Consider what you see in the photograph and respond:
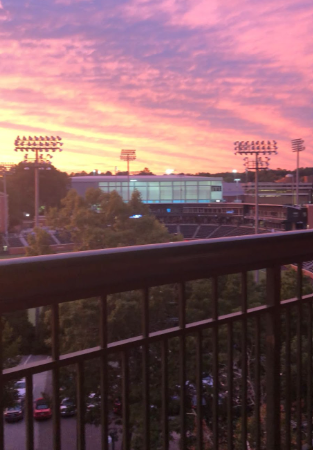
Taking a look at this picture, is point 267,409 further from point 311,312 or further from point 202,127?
point 202,127

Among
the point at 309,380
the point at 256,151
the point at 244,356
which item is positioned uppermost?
the point at 256,151

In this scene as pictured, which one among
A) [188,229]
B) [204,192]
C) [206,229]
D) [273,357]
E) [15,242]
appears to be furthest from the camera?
[204,192]

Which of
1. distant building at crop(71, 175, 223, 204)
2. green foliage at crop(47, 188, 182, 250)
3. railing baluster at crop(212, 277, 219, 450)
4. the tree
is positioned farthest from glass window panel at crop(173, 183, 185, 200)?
railing baluster at crop(212, 277, 219, 450)

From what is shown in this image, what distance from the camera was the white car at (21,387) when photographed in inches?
49.7

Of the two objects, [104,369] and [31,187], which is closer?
[104,369]

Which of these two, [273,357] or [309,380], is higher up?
[273,357]

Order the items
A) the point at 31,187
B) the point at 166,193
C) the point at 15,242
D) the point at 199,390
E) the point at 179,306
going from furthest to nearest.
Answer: the point at 166,193, the point at 31,187, the point at 15,242, the point at 199,390, the point at 179,306

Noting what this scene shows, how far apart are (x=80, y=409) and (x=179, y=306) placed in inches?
17.1

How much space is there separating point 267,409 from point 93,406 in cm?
71

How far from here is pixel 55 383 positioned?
1.31 m

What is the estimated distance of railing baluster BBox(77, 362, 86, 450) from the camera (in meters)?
1.36

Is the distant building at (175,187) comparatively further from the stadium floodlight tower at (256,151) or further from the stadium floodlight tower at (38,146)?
the stadium floodlight tower at (38,146)

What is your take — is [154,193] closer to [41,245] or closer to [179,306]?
[41,245]

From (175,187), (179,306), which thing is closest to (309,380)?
(179,306)
